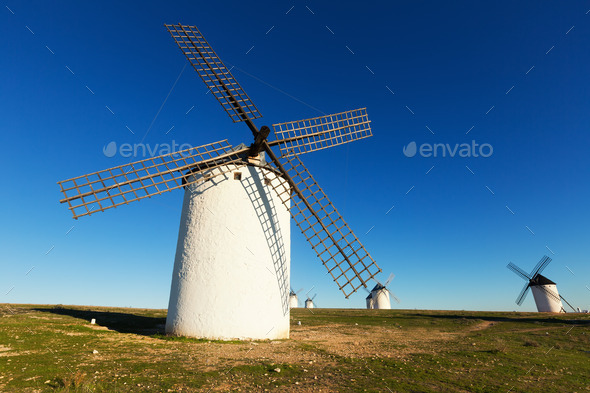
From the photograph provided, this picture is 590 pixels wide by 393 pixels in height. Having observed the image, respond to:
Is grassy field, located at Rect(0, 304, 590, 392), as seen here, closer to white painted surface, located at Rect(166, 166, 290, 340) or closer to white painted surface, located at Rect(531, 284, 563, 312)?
white painted surface, located at Rect(166, 166, 290, 340)

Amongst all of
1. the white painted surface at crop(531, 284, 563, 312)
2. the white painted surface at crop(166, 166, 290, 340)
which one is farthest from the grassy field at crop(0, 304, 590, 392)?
the white painted surface at crop(531, 284, 563, 312)

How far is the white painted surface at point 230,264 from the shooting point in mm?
12141

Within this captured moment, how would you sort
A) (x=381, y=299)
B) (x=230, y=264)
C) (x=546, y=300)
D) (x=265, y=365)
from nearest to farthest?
(x=265, y=365), (x=230, y=264), (x=546, y=300), (x=381, y=299)

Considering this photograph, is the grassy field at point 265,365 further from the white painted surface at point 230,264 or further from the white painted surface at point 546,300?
the white painted surface at point 546,300

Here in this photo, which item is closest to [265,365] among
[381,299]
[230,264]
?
[230,264]

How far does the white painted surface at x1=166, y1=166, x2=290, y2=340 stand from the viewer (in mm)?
12141

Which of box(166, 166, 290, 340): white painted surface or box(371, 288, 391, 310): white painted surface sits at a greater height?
box(166, 166, 290, 340): white painted surface

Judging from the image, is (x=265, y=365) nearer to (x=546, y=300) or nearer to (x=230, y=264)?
(x=230, y=264)

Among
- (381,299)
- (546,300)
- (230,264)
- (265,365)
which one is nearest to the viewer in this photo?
(265,365)

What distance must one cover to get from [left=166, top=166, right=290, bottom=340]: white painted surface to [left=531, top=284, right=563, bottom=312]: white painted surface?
154 feet

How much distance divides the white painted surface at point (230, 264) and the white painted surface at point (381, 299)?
45.3m

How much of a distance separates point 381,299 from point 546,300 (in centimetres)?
2409

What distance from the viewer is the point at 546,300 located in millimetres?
41406

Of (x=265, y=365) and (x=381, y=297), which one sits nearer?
(x=265, y=365)
